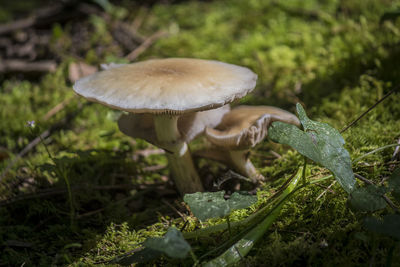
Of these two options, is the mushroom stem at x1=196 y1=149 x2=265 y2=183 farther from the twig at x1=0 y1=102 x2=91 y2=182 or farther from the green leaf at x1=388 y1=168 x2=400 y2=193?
the twig at x1=0 y1=102 x2=91 y2=182

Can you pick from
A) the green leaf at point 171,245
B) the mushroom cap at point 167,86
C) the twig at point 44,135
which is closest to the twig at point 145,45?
the twig at point 44,135

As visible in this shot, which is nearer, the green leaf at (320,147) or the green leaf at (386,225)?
the green leaf at (386,225)

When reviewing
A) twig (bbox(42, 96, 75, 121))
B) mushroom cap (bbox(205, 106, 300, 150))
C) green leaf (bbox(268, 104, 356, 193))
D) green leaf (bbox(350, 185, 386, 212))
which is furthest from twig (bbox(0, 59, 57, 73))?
green leaf (bbox(350, 185, 386, 212))

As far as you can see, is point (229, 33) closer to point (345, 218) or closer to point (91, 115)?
point (91, 115)

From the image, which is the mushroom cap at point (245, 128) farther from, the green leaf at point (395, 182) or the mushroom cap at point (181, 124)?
the green leaf at point (395, 182)

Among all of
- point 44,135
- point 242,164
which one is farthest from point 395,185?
point 44,135

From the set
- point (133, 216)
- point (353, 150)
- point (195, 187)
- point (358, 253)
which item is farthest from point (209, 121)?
point (358, 253)
